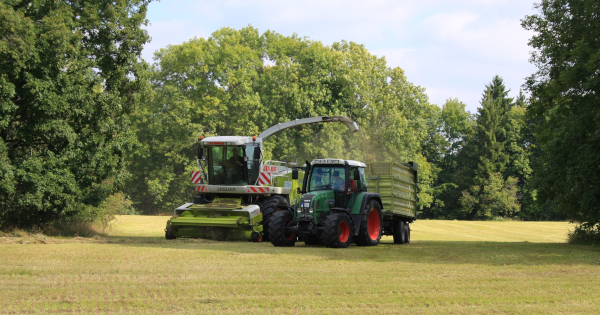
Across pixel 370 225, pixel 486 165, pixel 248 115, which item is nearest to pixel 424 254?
pixel 370 225

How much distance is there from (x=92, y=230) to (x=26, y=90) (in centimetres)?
648

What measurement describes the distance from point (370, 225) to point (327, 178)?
224cm

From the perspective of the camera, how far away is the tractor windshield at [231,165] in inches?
789

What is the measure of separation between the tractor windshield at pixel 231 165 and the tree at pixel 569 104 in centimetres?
991

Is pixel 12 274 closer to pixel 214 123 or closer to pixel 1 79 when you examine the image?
pixel 1 79

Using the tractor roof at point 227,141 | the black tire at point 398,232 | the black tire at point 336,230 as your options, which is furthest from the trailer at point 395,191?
the tractor roof at point 227,141

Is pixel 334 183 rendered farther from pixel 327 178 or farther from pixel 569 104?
pixel 569 104

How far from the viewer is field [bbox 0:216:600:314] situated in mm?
7699

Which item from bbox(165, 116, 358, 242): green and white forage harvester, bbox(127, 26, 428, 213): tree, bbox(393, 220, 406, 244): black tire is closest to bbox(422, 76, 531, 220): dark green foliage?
bbox(127, 26, 428, 213): tree

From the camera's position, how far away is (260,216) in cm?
1884

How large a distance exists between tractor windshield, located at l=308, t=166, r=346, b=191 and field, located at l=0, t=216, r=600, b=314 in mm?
2152

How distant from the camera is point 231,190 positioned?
780 inches

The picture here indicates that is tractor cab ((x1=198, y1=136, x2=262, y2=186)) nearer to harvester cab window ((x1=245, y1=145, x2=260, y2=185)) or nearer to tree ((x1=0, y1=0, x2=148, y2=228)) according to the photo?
harvester cab window ((x1=245, y1=145, x2=260, y2=185))

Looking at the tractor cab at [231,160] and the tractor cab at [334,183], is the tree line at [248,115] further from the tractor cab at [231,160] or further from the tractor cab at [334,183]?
the tractor cab at [334,183]
